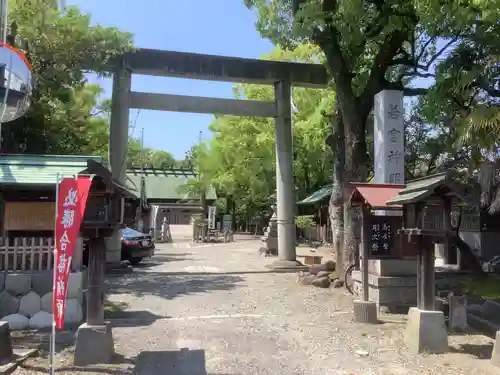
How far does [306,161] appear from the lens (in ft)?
95.5

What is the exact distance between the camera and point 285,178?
17219 millimetres

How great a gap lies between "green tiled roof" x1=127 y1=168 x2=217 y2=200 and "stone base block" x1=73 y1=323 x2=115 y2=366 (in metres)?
37.2

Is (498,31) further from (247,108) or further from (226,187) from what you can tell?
(226,187)

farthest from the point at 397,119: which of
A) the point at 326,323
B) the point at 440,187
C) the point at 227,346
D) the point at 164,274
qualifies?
the point at 164,274

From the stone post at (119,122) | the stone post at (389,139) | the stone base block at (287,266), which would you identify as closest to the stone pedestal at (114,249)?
the stone post at (119,122)

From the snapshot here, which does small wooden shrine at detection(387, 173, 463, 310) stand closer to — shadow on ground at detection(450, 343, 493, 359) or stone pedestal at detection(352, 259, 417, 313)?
shadow on ground at detection(450, 343, 493, 359)

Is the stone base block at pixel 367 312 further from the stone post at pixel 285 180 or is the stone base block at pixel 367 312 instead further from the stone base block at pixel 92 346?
the stone post at pixel 285 180

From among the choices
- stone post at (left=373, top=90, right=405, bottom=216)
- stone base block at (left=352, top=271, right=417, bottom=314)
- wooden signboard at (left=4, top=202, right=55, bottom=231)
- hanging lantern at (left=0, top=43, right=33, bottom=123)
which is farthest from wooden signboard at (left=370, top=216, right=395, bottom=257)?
hanging lantern at (left=0, top=43, right=33, bottom=123)

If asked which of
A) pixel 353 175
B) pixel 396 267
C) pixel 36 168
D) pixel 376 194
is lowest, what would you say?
pixel 396 267

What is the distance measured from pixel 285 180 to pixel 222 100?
363 cm

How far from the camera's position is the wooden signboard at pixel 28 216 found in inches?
366

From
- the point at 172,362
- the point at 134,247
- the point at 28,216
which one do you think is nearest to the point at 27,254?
the point at 28,216

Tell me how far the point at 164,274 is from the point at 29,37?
26.2 ft

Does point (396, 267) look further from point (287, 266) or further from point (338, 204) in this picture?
point (287, 266)
